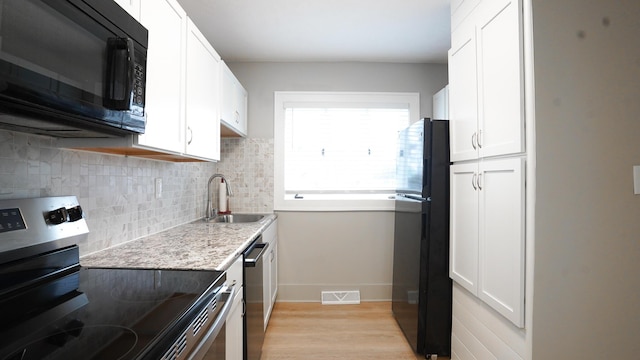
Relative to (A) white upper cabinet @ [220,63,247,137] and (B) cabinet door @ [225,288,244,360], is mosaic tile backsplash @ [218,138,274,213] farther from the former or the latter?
(B) cabinet door @ [225,288,244,360]

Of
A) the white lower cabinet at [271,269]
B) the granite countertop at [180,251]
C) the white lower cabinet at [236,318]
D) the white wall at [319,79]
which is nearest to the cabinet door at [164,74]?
the granite countertop at [180,251]

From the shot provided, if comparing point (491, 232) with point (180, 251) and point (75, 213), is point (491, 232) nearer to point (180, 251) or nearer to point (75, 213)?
point (180, 251)

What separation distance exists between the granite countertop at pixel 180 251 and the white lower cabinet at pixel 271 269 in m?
0.46

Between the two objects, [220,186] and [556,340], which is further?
[220,186]

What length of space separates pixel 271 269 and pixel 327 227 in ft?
2.35

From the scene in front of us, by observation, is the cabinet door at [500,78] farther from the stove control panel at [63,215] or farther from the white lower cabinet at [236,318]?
the stove control panel at [63,215]

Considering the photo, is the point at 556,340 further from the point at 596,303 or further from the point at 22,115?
the point at 22,115

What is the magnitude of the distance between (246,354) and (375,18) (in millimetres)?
2378

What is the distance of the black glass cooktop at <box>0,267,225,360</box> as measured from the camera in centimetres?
58

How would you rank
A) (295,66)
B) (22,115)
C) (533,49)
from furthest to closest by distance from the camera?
1. (295,66)
2. (533,49)
3. (22,115)

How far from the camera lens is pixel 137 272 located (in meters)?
1.06

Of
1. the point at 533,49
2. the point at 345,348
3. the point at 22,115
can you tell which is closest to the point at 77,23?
the point at 22,115

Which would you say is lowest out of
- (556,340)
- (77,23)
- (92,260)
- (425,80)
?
(556,340)

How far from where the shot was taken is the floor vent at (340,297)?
115 inches
